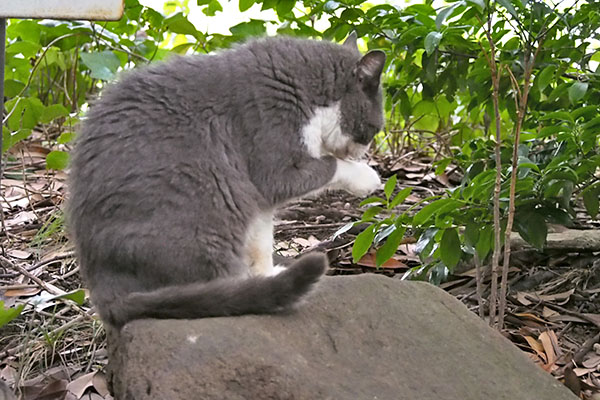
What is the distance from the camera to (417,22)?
3.38 metres

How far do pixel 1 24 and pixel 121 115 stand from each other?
0.47 m

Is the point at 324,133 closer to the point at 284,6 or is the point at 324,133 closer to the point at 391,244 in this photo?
the point at 391,244

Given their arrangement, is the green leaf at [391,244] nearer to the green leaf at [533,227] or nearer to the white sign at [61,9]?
the green leaf at [533,227]

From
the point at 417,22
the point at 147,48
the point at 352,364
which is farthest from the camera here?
the point at 147,48

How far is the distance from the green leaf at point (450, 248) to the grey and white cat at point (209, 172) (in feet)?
1.14

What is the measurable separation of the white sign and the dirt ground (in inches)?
38.8

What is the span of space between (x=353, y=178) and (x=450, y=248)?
18.1 inches

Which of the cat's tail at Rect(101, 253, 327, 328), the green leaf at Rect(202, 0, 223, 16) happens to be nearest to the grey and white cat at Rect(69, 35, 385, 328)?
the cat's tail at Rect(101, 253, 327, 328)

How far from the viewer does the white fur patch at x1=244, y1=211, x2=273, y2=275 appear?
2.84 meters

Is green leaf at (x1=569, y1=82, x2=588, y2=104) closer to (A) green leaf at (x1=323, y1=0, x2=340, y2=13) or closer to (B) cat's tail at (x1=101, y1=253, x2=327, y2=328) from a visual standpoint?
(A) green leaf at (x1=323, y1=0, x2=340, y2=13)

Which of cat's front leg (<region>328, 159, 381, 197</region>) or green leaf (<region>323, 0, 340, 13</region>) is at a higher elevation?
green leaf (<region>323, 0, 340, 13</region>)

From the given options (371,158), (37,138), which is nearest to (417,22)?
(371,158)

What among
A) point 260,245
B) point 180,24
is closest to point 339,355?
point 260,245

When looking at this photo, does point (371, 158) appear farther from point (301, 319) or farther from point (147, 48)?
point (301, 319)
